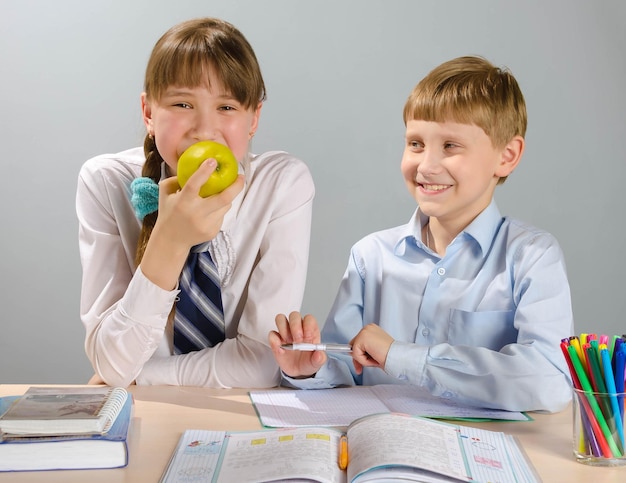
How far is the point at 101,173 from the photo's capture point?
1704 mm

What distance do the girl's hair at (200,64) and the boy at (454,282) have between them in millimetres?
334

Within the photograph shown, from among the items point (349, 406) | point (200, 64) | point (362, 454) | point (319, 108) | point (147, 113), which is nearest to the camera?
point (362, 454)

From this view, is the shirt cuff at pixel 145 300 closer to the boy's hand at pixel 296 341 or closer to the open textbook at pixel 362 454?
the boy's hand at pixel 296 341

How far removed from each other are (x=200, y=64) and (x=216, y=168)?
0.77ft

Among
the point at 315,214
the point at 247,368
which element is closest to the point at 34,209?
the point at 315,214

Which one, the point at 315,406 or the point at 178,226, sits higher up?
the point at 178,226

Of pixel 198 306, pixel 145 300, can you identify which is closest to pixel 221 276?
pixel 198 306

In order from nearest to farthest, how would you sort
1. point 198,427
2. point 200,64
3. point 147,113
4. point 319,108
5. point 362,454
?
point 362,454 < point 198,427 < point 200,64 < point 147,113 < point 319,108

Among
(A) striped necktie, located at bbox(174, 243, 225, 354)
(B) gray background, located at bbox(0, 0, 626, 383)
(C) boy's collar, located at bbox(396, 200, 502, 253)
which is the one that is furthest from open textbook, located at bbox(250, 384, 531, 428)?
(B) gray background, located at bbox(0, 0, 626, 383)

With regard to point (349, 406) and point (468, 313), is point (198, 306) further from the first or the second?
point (468, 313)

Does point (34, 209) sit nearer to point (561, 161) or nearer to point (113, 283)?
point (113, 283)

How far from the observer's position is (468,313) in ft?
5.28

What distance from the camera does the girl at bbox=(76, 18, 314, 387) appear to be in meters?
1.49

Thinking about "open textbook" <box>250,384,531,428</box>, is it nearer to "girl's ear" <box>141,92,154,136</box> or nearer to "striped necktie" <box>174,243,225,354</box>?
"striped necktie" <box>174,243,225,354</box>
